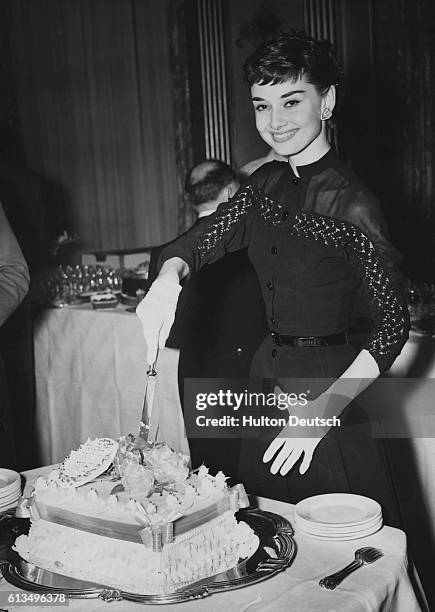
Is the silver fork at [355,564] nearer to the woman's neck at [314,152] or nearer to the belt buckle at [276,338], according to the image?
the belt buckle at [276,338]

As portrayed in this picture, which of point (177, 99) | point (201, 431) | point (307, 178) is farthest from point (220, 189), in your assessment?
point (177, 99)

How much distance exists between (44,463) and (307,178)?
2779mm

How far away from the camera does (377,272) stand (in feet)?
5.43

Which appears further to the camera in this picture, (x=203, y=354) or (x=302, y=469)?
(x=203, y=354)

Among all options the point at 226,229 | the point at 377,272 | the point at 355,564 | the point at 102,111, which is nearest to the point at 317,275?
the point at 377,272

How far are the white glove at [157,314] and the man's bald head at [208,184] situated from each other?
1.72 m

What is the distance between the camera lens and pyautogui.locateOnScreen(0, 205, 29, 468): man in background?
109 inches

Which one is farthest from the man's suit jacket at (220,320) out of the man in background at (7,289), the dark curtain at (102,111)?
the dark curtain at (102,111)

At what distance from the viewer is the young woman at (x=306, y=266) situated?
1651 millimetres

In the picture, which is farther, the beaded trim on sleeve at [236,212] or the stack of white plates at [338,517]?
the beaded trim on sleeve at [236,212]

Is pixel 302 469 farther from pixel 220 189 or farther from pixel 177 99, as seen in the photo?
pixel 177 99

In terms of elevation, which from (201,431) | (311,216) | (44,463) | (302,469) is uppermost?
(311,216)

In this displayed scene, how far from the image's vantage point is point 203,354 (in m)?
3.14

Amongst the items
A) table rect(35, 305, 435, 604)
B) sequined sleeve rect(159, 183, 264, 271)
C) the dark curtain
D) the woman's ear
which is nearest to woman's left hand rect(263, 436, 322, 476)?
sequined sleeve rect(159, 183, 264, 271)
